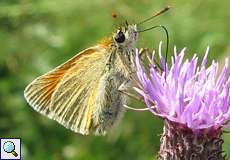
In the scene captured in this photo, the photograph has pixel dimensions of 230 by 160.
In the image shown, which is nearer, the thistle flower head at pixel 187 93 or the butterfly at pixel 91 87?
the thistle flower head at pixel 187 93

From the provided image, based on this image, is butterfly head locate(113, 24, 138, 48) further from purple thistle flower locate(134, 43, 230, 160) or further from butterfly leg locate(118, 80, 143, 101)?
purple thistle flower locate(134, 43, 230, 160)

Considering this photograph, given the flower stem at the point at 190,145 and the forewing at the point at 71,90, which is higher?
the forewing at the point at 71,90

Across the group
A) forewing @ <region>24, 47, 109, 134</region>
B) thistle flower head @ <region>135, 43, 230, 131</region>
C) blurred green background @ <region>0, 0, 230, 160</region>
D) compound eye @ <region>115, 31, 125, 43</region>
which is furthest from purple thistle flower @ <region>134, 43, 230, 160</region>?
blurred green background @ <region>0, 0, 230, 160</region>

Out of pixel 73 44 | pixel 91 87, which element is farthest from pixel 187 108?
pixel 73 44

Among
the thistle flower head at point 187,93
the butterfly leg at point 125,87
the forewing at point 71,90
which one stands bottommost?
the thistle flower head at point 187,93

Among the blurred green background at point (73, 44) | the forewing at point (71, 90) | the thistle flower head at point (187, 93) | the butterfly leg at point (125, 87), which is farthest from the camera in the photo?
the blurred green background at point (73, 44)

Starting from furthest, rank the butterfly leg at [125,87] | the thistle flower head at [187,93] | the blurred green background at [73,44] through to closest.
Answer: the blurred green background at [73,44] → the butterfly leg at [125,87] → the thistle flower head at [187,93]

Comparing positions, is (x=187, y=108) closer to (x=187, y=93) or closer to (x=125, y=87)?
(x=187, y=93)

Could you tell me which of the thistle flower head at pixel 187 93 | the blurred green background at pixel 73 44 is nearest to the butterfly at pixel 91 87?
the thistle flower head at pixel 187 93

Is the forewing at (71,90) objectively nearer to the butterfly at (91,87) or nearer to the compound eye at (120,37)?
the butterfly at (91,87)
